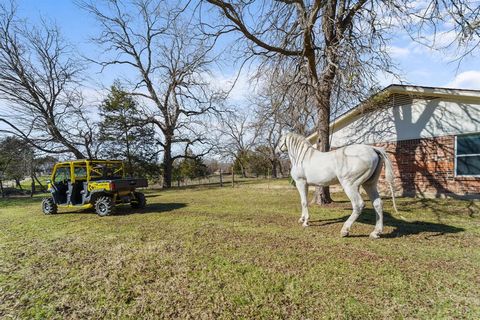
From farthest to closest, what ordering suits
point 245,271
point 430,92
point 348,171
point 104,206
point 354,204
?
point 430,92
point 104,206
point 348,171
point 354,204
point 245,271

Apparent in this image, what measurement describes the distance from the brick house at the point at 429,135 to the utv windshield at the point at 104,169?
8925mm

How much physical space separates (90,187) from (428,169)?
11594 mm

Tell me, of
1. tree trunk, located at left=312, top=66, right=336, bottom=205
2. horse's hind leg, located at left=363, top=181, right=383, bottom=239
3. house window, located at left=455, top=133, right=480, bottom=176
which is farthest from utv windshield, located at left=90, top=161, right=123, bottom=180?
house window, located at left=455, top=133, right=480, bottom=176

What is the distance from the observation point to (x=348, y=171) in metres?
4.80

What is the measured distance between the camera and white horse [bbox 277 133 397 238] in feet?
15.4

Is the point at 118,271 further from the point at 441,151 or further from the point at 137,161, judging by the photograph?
the point at 137,161

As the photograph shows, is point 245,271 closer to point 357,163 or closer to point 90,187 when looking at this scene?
point 357,163

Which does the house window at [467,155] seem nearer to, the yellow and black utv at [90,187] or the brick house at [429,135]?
the brick house at [429,135]

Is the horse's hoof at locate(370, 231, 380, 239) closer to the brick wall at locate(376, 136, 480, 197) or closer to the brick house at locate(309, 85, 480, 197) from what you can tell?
the brick house at locate(309, 85, 480, 197)

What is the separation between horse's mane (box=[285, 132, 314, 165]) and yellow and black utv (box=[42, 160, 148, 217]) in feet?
16.9

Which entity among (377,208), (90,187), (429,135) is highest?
(429,135)

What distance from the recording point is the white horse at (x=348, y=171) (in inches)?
185

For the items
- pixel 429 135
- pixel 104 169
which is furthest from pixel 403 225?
pixel 104 169

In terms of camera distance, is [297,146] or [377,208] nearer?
[377,208]
